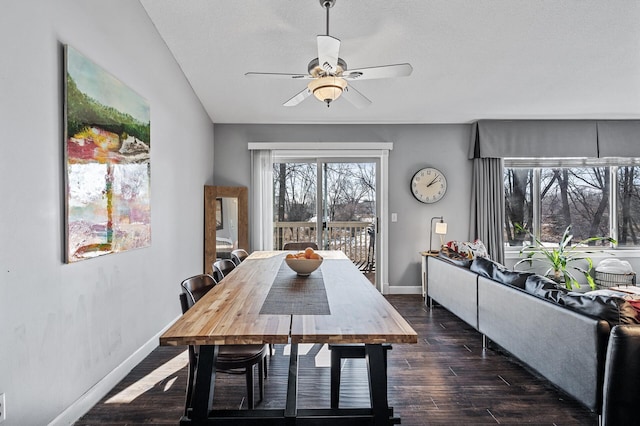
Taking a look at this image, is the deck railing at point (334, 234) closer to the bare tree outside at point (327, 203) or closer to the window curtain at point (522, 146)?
the bare tree outside at point (327, 203)

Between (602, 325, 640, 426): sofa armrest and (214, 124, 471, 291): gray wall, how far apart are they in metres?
3.22

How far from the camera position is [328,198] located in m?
4.89

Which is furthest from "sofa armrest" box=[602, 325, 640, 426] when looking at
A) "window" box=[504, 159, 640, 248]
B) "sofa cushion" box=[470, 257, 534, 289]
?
"window" box=[504, 159, 640, 248]

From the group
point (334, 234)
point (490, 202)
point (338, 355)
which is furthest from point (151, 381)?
point (490, 202)

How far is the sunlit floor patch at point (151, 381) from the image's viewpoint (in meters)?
2.08

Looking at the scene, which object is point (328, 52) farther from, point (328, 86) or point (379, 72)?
point (379, 72)

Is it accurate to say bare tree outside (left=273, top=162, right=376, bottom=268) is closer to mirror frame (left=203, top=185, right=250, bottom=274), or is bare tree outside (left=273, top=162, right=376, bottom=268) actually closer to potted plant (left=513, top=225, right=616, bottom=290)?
mirror frame (left=203, top=185, right=250, bottom=274)

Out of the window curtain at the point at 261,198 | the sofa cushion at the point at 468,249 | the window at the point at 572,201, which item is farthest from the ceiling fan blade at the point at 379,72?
the window at the point at 572,201

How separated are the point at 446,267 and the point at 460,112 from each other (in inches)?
83.9

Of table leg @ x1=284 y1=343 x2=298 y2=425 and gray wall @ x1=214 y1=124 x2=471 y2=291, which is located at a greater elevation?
gray wall @ x1=214 y1=124 x2=471 y2=291

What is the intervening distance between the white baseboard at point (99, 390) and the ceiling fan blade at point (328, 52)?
2.43 metres

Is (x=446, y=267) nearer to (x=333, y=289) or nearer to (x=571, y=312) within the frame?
(x=571, y=312)

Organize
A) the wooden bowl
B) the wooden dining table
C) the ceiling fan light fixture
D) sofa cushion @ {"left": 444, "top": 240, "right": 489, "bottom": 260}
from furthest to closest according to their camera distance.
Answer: sofa cushion @ {"left": 444, "top": 240, "right": 489, "bottom": 260}
the ceiling fan light fixture
the wooden bowl
the wooden dining table

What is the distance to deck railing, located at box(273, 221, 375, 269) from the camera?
4.91 m
